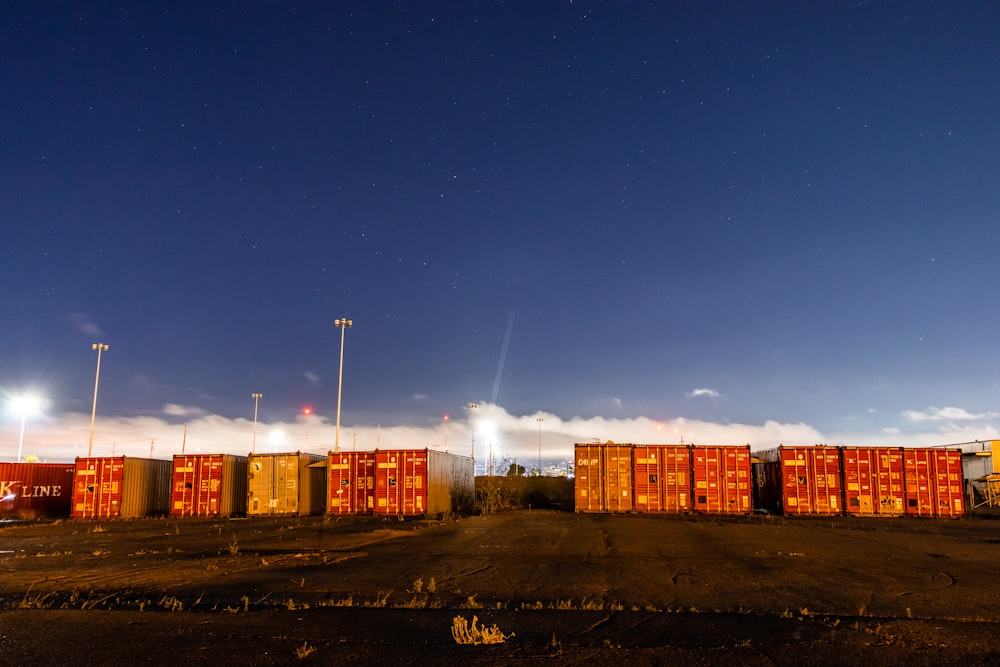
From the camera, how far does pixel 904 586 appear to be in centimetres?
1352

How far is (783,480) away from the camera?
3553cm

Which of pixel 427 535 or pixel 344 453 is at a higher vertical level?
pixel 344 453

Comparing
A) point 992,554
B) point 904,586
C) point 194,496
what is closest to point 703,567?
point 904,586

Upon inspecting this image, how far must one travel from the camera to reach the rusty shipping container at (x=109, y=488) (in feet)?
124

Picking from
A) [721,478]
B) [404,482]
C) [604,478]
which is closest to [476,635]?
[404,482]

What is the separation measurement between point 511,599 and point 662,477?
83.5 ft

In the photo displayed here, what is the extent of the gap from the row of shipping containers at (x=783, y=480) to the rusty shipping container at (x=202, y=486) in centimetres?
Answer: 1849

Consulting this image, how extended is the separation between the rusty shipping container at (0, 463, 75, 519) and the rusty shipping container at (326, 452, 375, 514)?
20502 mm

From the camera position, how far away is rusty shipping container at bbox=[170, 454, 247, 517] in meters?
36.8

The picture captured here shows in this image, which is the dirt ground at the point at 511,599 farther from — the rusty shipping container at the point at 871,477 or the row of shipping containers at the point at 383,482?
the rusty shipping container at the point at 871,477

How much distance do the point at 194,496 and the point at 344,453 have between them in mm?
8536

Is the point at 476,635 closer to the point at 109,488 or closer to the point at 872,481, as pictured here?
the point at 872,481

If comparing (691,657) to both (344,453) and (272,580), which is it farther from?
(344,453)

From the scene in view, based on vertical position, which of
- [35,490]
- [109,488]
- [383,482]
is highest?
[383,482]
